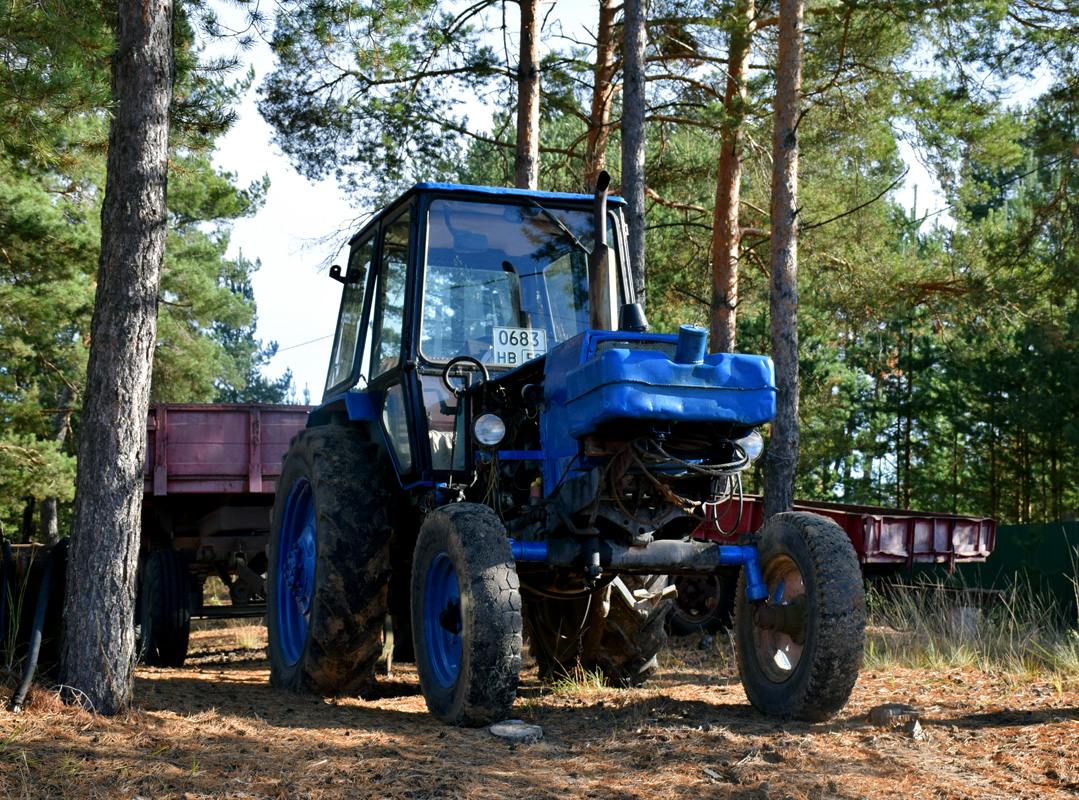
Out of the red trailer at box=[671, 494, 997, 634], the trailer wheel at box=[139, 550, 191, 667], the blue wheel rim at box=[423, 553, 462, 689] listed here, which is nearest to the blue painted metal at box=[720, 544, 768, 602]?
the blue wheel rim at box=[423, 553, 462, 689]

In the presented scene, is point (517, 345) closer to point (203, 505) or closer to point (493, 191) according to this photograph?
point (493, 191)

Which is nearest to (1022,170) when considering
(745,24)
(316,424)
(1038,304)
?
(1038,304)

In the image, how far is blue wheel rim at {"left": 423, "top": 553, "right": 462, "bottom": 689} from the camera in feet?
16.5

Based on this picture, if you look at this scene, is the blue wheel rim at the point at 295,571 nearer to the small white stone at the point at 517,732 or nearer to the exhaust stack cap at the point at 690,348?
the small white stone at the point at 517,732

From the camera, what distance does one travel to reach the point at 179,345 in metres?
21.7

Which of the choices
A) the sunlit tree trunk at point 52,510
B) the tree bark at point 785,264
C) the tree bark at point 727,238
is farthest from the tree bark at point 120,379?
the sunlit tree trunk at point 52,510

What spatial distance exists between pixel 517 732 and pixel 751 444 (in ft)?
5.48

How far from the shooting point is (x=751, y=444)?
4922mm

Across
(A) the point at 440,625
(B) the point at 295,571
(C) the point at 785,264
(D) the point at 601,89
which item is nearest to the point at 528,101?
(D) the point at 601,89

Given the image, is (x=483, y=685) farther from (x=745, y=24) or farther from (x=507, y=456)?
(x=745, y=24)

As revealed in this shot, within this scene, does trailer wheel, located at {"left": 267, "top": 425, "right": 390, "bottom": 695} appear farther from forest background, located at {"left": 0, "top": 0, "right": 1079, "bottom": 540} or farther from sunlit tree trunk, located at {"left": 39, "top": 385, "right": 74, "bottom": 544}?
sunlit tree trunk, located at {"left": 39, "top": 385, "right": 74, "bottom": 544}

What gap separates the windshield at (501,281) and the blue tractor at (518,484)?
12mm

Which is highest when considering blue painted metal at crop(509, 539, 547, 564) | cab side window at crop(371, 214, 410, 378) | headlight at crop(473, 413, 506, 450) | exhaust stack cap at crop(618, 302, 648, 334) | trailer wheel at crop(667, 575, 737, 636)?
cab side window at crop(371, 214, 410, 378)

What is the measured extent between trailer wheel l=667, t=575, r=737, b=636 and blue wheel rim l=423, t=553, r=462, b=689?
4979 millimetres
